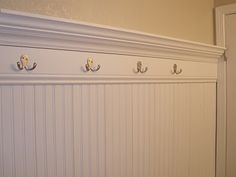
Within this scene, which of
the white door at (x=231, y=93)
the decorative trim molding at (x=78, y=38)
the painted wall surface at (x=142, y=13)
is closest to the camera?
the decorative trim molding at (x=78, y=38)

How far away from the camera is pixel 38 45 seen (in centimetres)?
83

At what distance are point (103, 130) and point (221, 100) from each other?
1.03 metres

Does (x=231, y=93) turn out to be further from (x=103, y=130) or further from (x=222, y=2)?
(x=103, y=130)

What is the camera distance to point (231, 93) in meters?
1.76

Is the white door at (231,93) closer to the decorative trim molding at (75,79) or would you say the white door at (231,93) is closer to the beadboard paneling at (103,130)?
the beadboard paneling at (103,130)

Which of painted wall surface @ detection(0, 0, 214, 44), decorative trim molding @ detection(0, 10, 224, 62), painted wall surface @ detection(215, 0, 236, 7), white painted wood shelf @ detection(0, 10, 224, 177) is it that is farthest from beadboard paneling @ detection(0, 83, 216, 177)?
painted wall surface @ detection(215, 0, 236, 7)

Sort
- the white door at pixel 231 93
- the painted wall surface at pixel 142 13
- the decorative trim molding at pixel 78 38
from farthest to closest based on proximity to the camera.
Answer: the white door at pixel 231 93 < the painted wall surface at pixel 142 13 < the decorative trim molding at pixel 78 38

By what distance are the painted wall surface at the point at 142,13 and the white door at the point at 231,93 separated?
4.5 inches

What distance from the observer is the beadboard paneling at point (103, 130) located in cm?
81

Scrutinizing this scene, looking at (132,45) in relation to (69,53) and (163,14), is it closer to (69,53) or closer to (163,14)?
(69,53)

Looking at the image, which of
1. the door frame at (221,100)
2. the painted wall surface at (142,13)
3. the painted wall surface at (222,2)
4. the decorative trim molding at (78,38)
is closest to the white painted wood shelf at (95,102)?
the decorative trim molding at (78,38)

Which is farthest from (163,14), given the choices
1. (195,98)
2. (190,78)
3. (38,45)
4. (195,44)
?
(38,45)

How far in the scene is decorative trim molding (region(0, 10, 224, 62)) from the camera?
740mm

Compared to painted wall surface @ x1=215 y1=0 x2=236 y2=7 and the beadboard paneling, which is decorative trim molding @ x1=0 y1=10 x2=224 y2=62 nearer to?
the beadboard paneling
